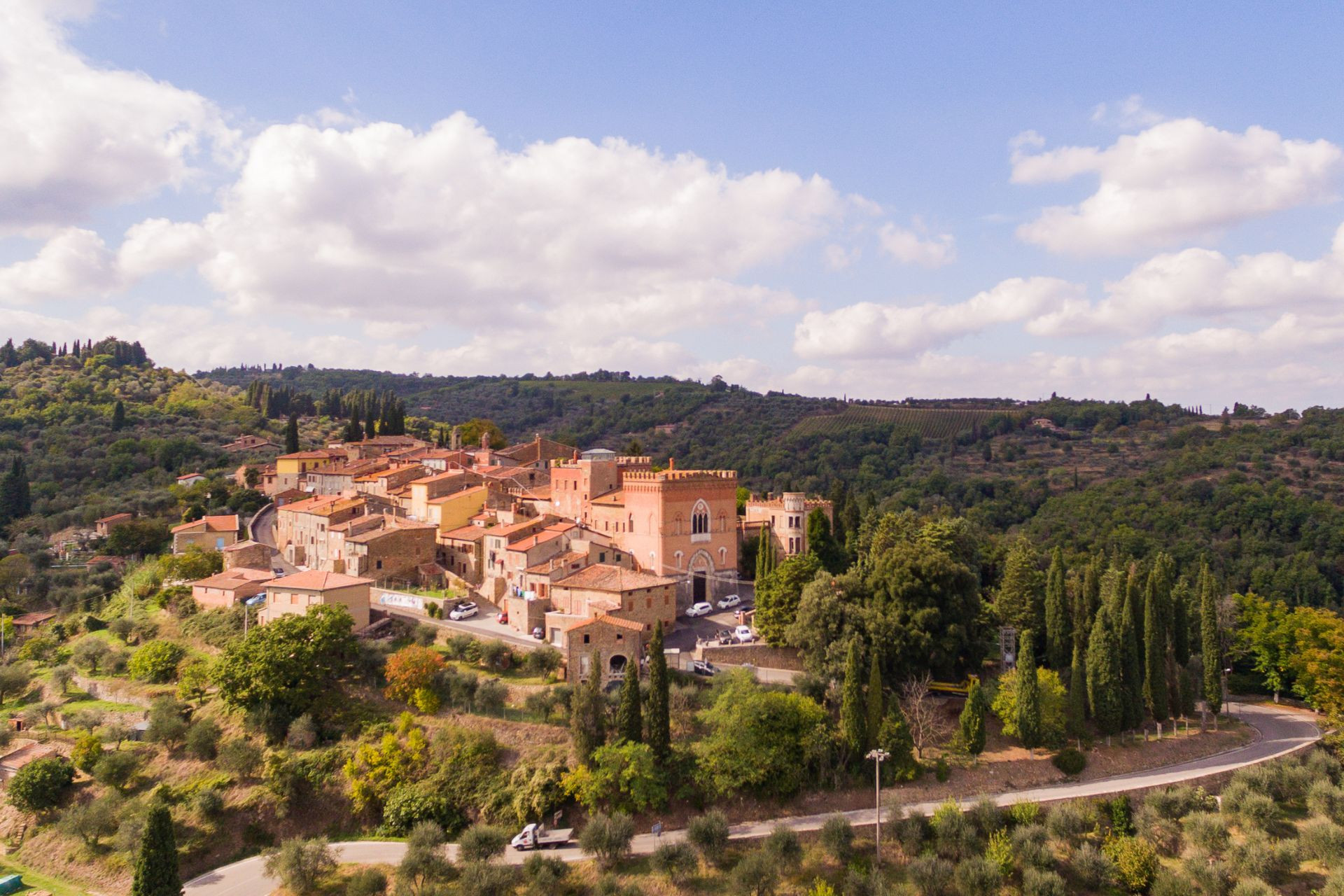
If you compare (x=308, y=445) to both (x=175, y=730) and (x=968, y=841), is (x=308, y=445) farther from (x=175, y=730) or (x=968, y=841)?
(x=968, y=841)

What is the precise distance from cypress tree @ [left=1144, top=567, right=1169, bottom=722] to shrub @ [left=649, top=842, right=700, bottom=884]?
25.4 meters

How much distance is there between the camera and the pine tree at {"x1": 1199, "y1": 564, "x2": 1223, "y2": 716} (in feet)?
149

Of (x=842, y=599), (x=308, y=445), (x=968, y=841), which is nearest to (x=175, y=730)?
(x=842, y=599)

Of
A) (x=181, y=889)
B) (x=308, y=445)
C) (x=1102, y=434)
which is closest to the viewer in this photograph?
(x=181, y=889)

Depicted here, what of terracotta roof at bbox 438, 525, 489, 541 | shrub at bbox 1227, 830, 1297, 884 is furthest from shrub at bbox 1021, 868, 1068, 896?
terracotta roof at bbox 438, 525, 489, 541

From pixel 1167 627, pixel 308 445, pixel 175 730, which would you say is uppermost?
pixel 308 445

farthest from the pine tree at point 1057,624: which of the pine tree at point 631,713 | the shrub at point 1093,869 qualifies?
the pine tree at point 631,713

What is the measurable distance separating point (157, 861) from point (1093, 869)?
110ft

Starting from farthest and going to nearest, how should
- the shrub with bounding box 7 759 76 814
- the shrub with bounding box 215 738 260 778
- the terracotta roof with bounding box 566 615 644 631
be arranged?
the terracotta roof with bounding box 566 615 644 631 < the shrub with bounding box 7 759 76 814 < the shrub with bounding box 215 738 260 778

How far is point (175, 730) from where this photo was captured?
127ft

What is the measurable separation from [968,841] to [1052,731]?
321 inches

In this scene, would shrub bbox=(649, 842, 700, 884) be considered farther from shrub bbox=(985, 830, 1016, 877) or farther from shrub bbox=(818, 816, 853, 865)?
shrub bbox=(985, 830, 1016, 877)

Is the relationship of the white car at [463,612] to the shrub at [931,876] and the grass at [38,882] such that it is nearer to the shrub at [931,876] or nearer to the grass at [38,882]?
the grass at [38,882]

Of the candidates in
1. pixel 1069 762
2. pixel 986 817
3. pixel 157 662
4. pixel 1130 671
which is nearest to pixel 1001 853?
pixel 986 817
